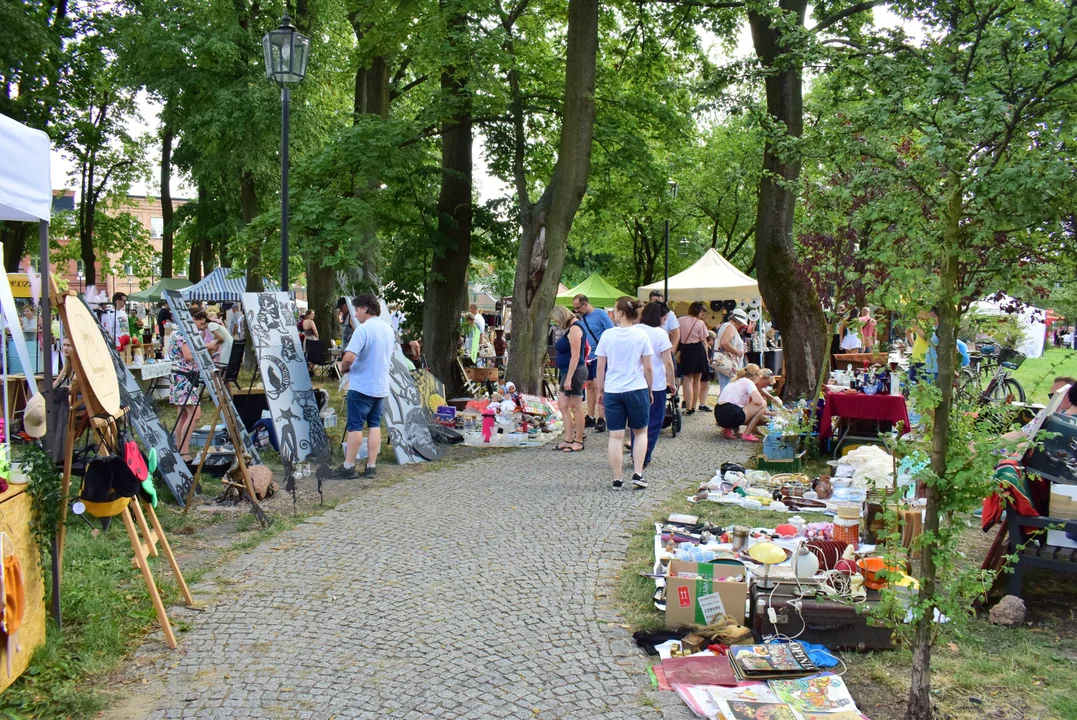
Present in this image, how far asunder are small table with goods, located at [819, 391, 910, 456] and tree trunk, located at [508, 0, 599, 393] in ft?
15.5

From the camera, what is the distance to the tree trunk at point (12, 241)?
20.0 m

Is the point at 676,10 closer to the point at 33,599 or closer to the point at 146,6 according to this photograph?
the point at 146,6

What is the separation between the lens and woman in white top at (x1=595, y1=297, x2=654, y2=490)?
8.31m

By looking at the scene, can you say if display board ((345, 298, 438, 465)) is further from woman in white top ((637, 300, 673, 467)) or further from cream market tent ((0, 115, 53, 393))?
cream market tent ((0, 115, 53, 393))

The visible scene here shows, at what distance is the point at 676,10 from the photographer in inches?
586

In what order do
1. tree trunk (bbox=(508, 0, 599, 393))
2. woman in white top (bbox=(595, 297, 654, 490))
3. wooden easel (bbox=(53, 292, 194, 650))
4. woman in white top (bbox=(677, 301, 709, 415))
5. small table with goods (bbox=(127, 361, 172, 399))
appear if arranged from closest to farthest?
wooden easel (bbox=(53, 292, 194, 650)), woman in white top (bbox=(595, 297, 654, 490)), tree trunk (bbox=(508, 0, 599, 393)), woman in white top (bbox=(677, 301, 709, 415)), small table with goods (bbox=(127, 361, 172, 399))

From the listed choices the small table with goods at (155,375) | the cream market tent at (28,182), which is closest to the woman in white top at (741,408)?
the cream market tent at (28,182)

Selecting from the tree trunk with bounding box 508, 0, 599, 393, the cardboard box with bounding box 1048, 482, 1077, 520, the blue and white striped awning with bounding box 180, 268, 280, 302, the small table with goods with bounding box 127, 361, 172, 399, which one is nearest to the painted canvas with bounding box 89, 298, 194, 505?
the tree trunk with bounding box 508, 0, 599, 393

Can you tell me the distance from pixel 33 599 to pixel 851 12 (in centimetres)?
1276

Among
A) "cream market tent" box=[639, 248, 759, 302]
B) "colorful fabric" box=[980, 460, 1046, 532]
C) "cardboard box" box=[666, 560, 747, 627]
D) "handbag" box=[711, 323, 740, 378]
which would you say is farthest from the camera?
"cream market tent" box=[639, 248, 759, 302]

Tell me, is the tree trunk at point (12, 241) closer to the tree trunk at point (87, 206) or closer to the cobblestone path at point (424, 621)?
the tree trunk at point (87, 206)

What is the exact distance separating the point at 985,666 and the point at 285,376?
23.3 feet

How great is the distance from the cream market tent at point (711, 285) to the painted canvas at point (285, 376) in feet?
36.4

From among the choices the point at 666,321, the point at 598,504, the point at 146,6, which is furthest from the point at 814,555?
the point at 146,6
